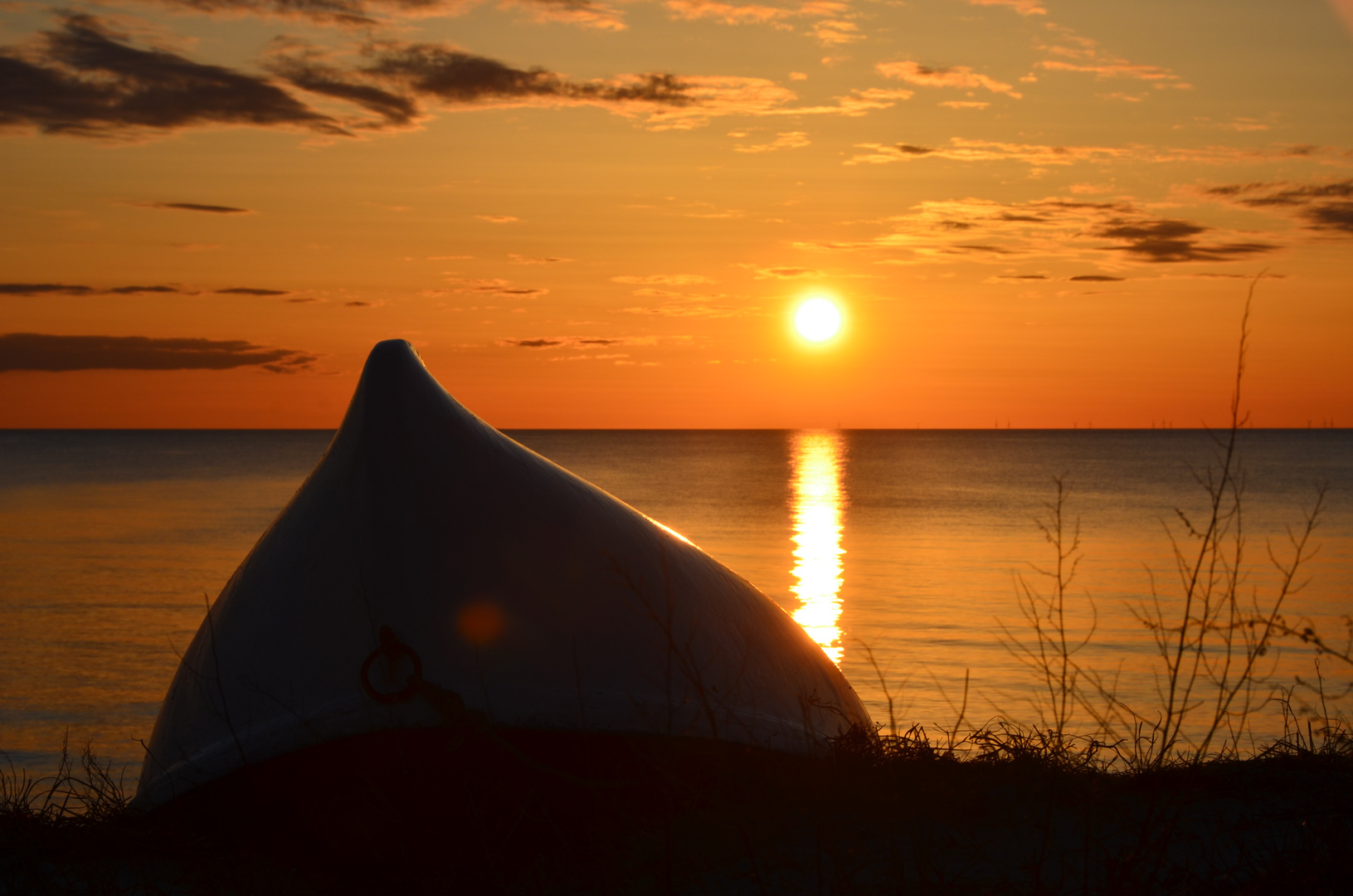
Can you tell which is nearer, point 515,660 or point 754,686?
point 515,660

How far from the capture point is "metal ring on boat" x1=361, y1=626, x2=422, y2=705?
3846 millimetres

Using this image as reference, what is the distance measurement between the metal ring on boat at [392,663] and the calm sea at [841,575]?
1.70 metres

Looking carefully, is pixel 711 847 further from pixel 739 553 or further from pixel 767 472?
pixel 767 472

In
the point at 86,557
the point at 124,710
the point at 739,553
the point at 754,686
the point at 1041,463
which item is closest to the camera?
the point at 754,686

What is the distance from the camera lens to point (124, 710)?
11.9 metres

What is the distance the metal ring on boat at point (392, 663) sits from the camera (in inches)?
151

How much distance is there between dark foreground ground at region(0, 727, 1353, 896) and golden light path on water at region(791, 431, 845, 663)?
4418 millimetres

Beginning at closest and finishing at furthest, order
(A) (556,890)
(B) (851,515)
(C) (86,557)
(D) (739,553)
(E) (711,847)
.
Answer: (A) (556,890) → (E) (711,847) → (C) (86,557) → (D) (739,553) → (B) (851,515)

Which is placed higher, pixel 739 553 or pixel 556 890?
pixel 556 890

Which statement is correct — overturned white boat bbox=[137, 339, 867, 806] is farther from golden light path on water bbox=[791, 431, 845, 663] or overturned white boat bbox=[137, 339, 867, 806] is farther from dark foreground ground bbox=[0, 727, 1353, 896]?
golden light path on water bbox=[791, 431, 845, 663]

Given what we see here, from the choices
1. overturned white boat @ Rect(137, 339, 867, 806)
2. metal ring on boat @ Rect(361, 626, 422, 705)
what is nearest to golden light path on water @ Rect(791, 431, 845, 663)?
overturned white boat @ Rect(137, 339, 867, 806)

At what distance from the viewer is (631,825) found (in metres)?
3.88

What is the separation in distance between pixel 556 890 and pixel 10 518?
1660 inches

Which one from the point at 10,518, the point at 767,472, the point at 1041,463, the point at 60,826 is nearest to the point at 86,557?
the point at 10,518
